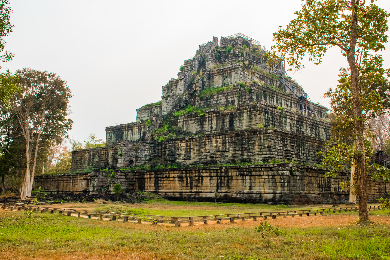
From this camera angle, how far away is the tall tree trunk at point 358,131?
38.5ft

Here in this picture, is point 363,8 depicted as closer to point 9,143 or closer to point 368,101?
point 368,101

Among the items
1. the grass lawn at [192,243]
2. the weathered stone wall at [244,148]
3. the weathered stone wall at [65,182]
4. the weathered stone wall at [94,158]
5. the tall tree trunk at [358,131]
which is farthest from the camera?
the weathered stone wall at [94,158]

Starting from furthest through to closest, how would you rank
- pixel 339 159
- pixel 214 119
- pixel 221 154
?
pixel 214 119 < pixel 221 154 < pixel 339 159

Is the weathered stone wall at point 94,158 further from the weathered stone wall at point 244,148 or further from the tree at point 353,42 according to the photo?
the tree at point 353,42

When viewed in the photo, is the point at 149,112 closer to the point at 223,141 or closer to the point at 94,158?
the point at 94,158

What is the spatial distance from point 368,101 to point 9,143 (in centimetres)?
3390

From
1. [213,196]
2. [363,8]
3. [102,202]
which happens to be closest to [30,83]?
[102,202]

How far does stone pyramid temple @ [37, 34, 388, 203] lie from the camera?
2331 centimetres

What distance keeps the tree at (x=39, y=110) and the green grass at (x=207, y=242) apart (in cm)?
2149

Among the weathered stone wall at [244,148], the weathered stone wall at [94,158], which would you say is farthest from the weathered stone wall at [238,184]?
the weathered stone wall at [94,158]

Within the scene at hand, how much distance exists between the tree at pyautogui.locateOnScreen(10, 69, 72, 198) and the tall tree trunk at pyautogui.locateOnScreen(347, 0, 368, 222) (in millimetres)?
26950

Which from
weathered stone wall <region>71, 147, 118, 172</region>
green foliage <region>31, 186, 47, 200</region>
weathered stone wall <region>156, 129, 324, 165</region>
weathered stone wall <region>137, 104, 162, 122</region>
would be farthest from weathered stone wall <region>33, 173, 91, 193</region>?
weathered stone wall <region>137, 104, 162, 122</region>

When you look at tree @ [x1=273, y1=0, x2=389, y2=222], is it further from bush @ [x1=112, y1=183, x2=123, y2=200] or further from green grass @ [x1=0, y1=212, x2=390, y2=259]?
bush @ [x1=112, y1=183, x2=123, y2=200]

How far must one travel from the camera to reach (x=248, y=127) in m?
27.2
